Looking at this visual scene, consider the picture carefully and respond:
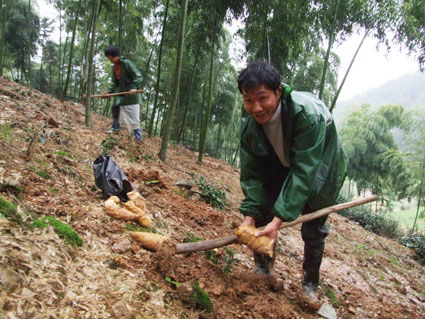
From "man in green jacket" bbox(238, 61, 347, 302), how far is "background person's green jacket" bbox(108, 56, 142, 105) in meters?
3.94

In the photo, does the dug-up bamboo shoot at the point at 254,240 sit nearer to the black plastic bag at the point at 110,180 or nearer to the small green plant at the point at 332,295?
the black plastic bag at the point at 110,180

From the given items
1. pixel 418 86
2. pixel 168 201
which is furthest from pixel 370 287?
pixel 418 86

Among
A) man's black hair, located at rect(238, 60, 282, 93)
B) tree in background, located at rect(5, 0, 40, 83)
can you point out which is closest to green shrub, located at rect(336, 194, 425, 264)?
man's black hair, located at rect(238, 60, 282, 93)

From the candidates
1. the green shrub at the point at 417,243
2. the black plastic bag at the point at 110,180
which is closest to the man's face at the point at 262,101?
the black plastic bag at the point at 110,180

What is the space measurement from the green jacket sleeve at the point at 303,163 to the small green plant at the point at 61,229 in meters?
1.30

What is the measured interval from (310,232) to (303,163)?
29.5 inches

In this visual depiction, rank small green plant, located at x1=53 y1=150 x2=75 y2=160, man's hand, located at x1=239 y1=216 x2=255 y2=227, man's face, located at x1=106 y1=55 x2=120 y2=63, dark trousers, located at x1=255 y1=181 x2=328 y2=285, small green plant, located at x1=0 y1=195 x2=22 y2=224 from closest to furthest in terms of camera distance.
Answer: small green plant, located at x1=0 y1=195 x2=22 y2=224 → man's hand, located at x1=239 y1=216 x2=255 y2=227 → dark trousers, located at x1=255 y1=181 x2=328 y2=285 → small green plant, located at x1=53 y1=150 x2=75 y2=160 → man's face, located at x1=106 y1=55 x2=120 y2=63

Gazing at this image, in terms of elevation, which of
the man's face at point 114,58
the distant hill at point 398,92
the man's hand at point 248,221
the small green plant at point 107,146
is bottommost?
the man's hand at point 248,221

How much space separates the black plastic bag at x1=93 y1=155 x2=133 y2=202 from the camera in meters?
2.64

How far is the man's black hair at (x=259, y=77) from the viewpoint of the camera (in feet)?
5.65

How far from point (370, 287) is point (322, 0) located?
6.08m

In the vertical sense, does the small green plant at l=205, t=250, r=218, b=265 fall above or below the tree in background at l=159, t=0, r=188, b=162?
below

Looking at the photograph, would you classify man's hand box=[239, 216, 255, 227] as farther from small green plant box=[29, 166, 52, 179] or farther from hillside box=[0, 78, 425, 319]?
small green plant box=[29, 166, 52, 179]

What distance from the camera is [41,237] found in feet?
5.32
